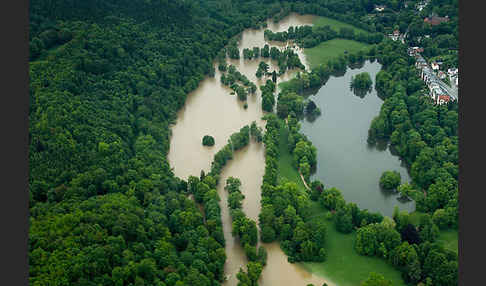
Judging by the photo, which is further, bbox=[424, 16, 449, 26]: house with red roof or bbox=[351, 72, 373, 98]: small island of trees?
bbox=[424, 16, 449, 26]: house with red roof

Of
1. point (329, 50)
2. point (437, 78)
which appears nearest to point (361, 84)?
point (437, 78)

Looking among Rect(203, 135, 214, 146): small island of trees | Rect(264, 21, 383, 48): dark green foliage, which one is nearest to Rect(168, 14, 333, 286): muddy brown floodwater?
Rect(203, 135, 214, 146): small island of trees

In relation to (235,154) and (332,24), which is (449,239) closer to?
(235,154)

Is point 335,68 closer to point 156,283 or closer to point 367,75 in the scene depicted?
point 367,75

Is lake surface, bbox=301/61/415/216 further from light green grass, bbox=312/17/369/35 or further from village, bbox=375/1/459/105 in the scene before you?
light green grass, bbox=312/17/369/35

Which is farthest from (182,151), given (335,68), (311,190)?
(335,68)

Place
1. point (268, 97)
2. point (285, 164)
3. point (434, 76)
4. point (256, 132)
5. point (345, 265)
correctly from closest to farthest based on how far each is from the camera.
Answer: point (345, 265)
point (285, 164)
point (256, 132)
point (268, 97)
point (434, 76)
